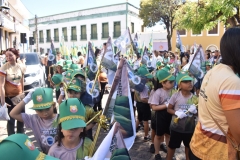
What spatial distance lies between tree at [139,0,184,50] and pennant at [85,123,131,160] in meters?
23.3

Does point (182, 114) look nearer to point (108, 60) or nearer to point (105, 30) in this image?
point (108, 60)

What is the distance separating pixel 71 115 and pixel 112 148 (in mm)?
495

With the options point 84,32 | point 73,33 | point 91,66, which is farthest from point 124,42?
point 73,33

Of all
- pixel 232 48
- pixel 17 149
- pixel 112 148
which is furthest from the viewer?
pixel 112 148

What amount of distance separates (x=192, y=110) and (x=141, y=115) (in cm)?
187

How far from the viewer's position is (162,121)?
4090 mm

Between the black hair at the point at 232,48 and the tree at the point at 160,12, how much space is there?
23.3m

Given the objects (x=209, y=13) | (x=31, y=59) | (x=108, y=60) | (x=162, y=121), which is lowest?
(x=162, y=121)

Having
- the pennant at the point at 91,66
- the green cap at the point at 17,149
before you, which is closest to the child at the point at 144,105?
the pennant at the point at 91,66

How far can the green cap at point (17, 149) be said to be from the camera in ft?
3.14

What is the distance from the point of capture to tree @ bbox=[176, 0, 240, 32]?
8195mm

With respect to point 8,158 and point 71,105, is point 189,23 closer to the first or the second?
point 71,105

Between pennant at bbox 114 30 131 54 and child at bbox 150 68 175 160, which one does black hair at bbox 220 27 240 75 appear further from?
pennant at bbox 114 30 131 54

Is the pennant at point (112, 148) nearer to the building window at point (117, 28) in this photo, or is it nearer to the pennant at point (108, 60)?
the pennant at point (108, 60)
